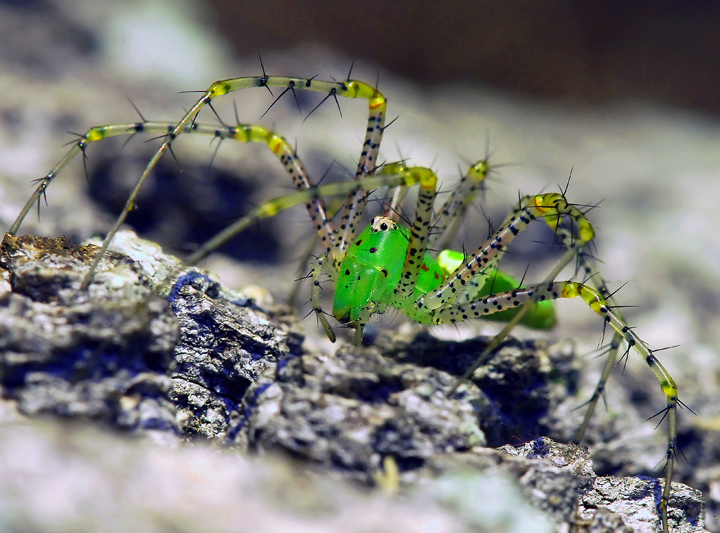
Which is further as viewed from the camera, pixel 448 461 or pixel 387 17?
pixel 387 17

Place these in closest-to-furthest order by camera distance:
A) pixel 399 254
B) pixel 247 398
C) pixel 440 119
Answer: pixel 247 398 → pixel 399 254 → pixel 440 119

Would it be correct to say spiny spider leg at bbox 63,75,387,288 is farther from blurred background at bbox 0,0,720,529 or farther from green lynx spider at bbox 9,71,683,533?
blurred background at bbox 0,0,720,529

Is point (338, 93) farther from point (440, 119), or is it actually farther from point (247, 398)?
point (440, 119)

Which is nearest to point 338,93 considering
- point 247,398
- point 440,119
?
point 247,398

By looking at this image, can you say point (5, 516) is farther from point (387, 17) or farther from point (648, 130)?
point (648, 130)

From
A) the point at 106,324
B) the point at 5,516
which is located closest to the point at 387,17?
the point at 106,324

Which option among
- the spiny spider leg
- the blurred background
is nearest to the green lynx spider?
the spiny spider leg
